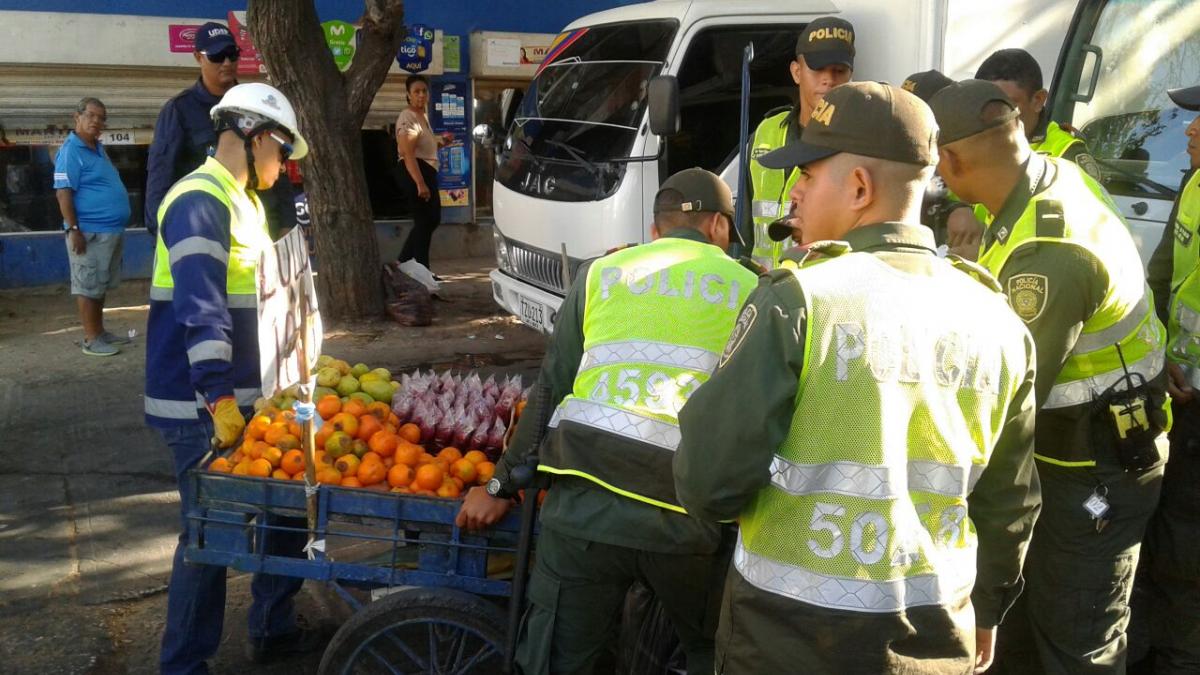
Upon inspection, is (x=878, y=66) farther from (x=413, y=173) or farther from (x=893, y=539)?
(x=413, y=173)

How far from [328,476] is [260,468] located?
21 cm

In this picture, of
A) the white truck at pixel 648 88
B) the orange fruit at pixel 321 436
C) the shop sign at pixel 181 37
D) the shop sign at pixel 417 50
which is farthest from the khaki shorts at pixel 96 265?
the orange fruit at pixel 321 436

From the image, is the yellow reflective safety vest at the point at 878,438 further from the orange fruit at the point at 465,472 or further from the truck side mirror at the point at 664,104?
the truck side mirror at the point at 664,104

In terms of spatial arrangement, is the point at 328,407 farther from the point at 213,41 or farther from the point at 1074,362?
the point at 213,41

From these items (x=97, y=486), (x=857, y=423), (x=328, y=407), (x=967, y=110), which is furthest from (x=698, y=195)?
(x=97, y=486)

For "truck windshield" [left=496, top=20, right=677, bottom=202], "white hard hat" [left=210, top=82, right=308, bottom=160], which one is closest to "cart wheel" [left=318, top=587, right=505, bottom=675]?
"white hard hat" [left=210, top=82, right=308, bottom=160]

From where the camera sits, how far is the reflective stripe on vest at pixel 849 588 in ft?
6.62

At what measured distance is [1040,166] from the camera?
9.77 feet

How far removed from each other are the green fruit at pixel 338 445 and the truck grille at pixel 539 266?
3.20m

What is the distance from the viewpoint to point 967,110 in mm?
2826

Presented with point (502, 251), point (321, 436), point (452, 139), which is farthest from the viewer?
→ point (452, 139)

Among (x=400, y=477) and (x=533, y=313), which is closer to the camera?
(x=400, y=477)

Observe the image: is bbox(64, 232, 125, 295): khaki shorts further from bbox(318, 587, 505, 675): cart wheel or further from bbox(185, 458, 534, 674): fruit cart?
bbox(318, 587, 505, 675): cart wheel

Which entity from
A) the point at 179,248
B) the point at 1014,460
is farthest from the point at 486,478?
the point at 1014,460
